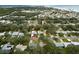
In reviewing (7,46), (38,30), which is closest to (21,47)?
(7,46)

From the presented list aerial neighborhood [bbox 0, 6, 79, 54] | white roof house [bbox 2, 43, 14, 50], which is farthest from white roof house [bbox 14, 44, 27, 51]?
white roof house [bbox 2, 43, 14, 50]

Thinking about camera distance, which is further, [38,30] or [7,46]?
[38,30]

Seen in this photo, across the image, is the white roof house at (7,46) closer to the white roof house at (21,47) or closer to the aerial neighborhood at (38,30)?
the aerial neighborhood at (38,30)

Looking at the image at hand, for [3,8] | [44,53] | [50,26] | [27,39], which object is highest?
[3,8]

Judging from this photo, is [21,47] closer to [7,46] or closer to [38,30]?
[7,46]

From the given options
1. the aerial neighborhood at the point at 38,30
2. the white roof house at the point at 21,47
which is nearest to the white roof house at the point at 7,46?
the aerial neighborhood at the point at 38,30

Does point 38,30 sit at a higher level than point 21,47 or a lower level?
higher

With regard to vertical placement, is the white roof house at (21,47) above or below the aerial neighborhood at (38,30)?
below

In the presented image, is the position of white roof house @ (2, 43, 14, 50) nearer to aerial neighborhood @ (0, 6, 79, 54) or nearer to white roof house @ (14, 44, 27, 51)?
aerial neighborhood @ (0, 6, 79, 54)

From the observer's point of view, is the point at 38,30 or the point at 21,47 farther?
the point at 38,30
